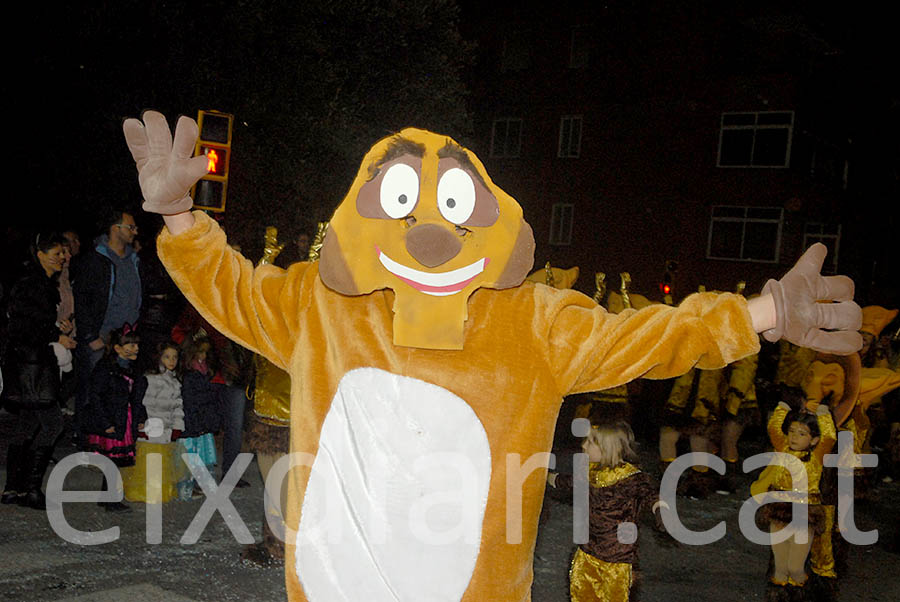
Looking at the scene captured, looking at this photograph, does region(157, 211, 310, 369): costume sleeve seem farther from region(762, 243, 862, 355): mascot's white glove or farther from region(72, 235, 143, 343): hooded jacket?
region(72, 235, 143, 343): hooded jacket

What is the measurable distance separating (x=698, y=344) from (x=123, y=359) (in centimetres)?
535

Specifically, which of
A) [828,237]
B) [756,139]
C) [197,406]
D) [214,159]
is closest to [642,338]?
[197,406]

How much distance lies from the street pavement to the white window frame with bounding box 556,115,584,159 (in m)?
17.7

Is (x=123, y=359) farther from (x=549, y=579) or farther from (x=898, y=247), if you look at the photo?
(x=898, y=247)

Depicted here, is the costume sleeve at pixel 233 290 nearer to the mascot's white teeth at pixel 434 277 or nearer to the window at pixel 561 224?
the mascot's white teeth at pixel 434 277

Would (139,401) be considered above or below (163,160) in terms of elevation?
below

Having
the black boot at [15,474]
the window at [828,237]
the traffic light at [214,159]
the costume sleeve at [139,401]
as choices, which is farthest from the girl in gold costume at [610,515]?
the window at [828,237]

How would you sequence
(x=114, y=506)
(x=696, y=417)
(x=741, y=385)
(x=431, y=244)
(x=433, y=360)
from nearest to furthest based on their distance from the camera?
1. (x=431, y=244)
2. (x=433, y=360)
3. (x=114, y=506)
4. (x=696, y=417)
5. (x=741, y=385)

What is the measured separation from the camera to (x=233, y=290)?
2.44 metres

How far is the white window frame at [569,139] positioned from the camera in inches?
935

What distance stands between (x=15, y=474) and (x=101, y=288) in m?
1.70

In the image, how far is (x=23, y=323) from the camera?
18.7 ft

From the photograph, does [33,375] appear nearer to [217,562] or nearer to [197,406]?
[197,406]

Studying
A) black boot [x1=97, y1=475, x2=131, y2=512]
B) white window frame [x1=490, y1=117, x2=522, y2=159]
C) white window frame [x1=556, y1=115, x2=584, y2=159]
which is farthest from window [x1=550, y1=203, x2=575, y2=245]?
black boot [x1=97, y1=475, x2=131, y2=512]
